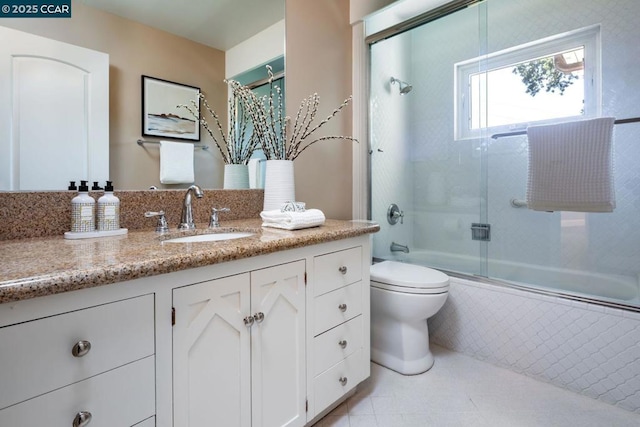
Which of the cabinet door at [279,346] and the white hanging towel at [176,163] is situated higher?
the white hanging towel at [176,163]

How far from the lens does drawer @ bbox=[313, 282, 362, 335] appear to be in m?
1.21

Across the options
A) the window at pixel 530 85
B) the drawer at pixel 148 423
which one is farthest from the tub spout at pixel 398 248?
the drawer at pixel 148 423

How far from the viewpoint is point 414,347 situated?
168cm

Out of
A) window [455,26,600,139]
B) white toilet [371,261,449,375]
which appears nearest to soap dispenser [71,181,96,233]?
white toilet [371,261,449,375]

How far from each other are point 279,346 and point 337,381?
0.40m

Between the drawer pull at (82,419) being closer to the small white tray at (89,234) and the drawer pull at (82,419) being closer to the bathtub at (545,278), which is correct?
the small white tray at (89,234)

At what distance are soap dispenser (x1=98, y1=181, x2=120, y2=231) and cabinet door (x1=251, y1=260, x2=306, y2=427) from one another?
0.56 m

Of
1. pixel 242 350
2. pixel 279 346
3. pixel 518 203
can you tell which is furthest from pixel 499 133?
pixel 242 350

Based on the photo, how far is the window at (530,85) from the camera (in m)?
2.03

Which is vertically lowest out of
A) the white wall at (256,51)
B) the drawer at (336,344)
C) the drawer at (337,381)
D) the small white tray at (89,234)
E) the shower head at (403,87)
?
the drawer at (337,381)

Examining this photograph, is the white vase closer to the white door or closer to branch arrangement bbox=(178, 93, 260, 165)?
branch arrangement bbox=(178, 93, 260, 165)

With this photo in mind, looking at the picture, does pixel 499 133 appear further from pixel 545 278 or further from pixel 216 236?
pixel 216 236

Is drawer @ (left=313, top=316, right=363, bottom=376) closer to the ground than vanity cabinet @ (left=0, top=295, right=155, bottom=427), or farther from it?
closer to the ground

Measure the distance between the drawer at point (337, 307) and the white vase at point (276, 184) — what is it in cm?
54
